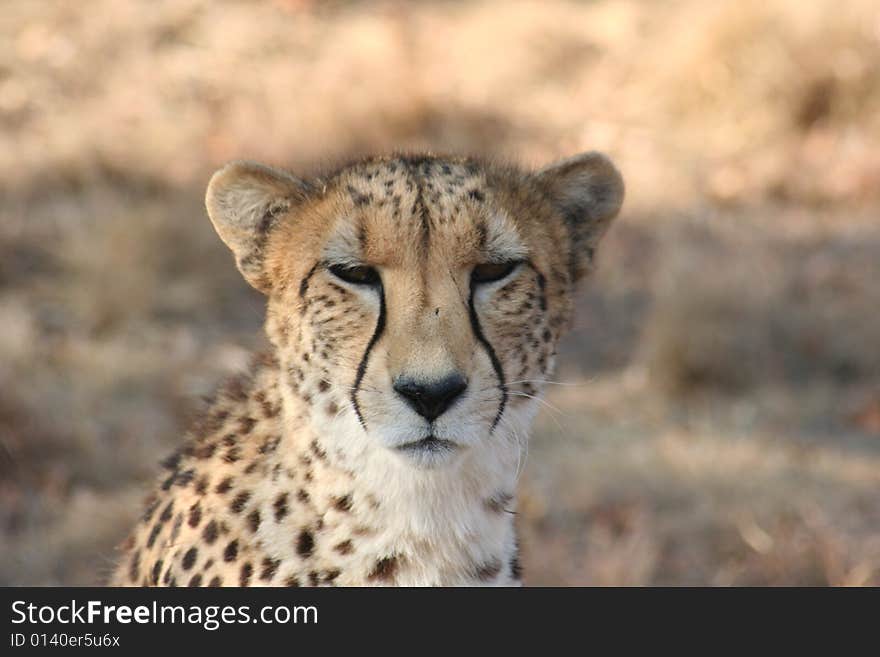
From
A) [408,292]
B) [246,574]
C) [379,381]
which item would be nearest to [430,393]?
[379,381]

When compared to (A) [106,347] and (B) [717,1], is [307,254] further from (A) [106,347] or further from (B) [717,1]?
(B) [717,1]

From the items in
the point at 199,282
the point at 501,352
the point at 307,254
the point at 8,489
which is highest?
the point at 199,282

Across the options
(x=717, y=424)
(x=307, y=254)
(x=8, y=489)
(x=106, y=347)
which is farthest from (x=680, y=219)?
(x=307, y=254)

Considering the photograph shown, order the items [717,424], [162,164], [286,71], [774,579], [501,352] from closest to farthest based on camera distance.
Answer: [501,352], [774,579], [717,424], [162,164], [286,71]

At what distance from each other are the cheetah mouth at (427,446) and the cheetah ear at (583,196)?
63cm

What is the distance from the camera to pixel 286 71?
396 inches

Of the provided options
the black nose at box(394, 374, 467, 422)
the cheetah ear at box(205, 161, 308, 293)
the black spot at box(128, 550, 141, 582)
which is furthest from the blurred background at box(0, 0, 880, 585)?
the black nose at box(394, 374, 467, 422)

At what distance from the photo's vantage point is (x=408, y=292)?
8.23ft

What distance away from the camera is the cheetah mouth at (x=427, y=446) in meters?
2.46

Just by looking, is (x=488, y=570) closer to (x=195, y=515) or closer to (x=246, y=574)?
→ (x=246, y=574)

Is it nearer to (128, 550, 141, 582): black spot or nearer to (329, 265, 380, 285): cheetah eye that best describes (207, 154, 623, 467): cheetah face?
(329, 265, 380, 285): cheetah eye

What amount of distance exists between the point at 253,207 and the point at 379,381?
579 millimetres
